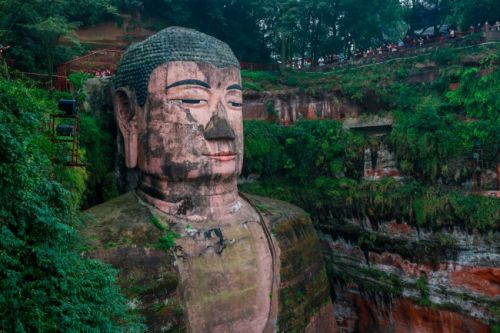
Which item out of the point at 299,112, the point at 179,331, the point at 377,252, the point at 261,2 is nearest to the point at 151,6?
the point at 261,2

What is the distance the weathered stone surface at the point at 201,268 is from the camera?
25.2 ft

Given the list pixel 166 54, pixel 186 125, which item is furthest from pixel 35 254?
pixel 166 54

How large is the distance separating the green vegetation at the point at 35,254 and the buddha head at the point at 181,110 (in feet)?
9.73

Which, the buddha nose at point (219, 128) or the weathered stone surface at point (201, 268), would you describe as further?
the buddha nose at point (219, 128)

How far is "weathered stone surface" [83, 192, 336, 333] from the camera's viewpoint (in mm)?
7676

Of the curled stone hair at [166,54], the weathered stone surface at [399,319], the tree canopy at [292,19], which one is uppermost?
the tree canopy at [292,19]

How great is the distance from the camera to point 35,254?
17.6 feet

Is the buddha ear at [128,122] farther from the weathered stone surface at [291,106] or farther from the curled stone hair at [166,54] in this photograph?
the weathered stone surface at [291,106]

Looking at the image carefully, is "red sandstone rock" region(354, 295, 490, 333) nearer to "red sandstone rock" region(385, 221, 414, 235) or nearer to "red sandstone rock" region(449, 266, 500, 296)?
"red sandstone rock" region(449, 266, 500, 296)

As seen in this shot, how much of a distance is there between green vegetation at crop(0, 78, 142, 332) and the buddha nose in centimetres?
344

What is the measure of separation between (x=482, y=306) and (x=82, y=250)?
1046cm

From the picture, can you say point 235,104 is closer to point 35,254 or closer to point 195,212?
point 195,212

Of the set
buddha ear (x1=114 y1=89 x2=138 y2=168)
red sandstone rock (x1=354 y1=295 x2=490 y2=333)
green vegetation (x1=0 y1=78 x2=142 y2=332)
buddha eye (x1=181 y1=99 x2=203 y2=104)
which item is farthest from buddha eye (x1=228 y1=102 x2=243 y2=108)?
red sandstone rock (x1=354 y1=295 x2=490 y2=333)

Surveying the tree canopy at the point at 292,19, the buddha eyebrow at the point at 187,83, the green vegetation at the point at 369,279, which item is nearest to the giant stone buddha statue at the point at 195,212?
the buddha eyebrow at the point at 187,83
